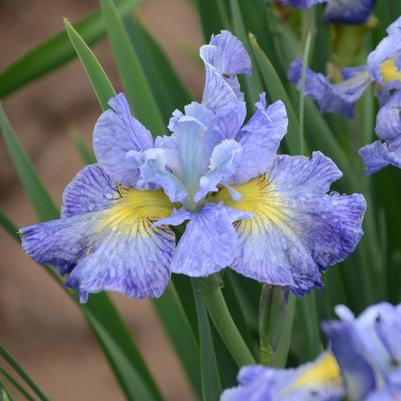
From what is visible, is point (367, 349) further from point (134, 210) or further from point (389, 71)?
point (389, 71)

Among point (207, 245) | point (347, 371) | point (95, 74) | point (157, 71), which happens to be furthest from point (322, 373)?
point (157, 71)

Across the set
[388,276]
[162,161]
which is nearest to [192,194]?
[162,161]

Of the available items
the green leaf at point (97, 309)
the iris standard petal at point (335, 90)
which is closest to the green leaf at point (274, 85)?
the iris standard petal at point (335, 90)

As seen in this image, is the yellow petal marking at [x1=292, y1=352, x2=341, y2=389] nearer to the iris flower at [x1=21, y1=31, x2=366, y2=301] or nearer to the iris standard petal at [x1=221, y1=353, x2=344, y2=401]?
the iris standard petal at [x1=221, y1=353, x2=344, y2=401]

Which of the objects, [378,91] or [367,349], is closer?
[367,349]

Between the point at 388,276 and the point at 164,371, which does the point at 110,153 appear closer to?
the point at 388,276

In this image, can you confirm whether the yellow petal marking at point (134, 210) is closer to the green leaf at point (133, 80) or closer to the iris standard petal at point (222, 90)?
the iris standard petal at point (222, 90)

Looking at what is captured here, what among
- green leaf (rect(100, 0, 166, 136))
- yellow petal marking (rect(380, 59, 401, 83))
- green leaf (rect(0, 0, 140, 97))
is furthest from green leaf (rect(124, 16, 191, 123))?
yellow petal marking (rect(380, 59, 401, 83))
